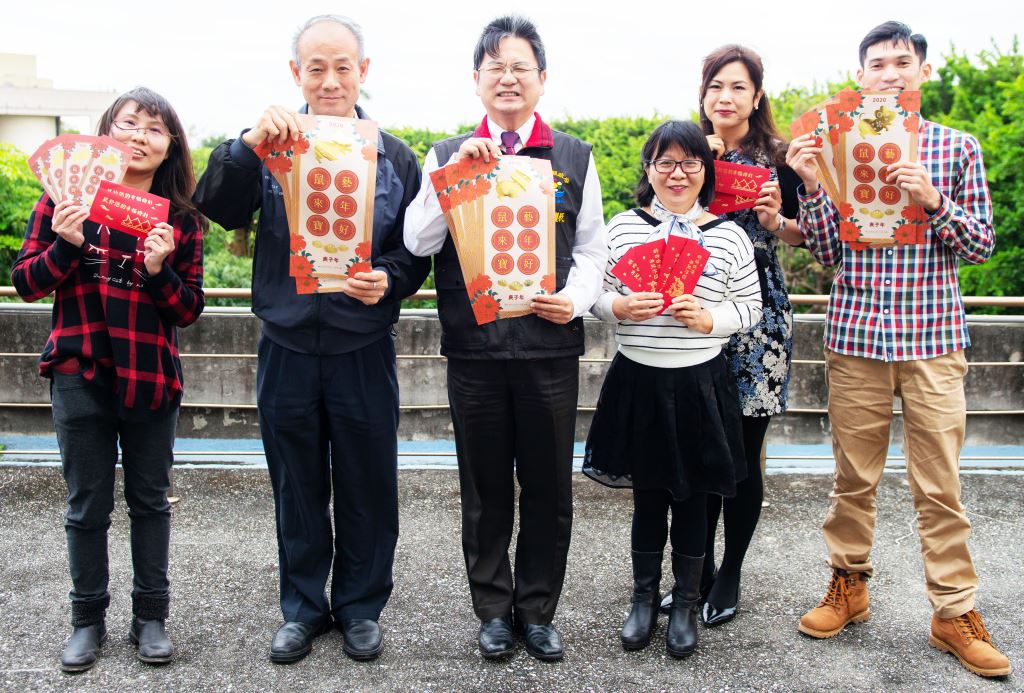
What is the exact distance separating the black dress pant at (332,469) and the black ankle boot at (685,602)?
995 millimetres

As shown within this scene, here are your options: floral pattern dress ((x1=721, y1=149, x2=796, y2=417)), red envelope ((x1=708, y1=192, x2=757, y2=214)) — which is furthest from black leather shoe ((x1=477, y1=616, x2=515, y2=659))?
red envelope ((x1=708, y1=192, x2=757, y2=214))

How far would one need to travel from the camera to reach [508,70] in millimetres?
2770

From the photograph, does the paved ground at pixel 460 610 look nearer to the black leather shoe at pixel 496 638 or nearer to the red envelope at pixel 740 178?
the black leather shoe at pixel 496 638

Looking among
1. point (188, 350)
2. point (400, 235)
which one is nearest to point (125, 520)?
point (188, 350)

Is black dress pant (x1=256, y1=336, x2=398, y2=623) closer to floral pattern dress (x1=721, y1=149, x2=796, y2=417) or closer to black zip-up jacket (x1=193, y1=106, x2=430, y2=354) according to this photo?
black zip-up jacket (x1=193, y1=106, x2=430, y2=354)

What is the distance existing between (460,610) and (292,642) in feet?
2.16

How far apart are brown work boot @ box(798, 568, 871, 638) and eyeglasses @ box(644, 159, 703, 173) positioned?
5.05 feet

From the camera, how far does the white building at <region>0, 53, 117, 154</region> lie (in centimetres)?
2578

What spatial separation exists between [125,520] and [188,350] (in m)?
1.49

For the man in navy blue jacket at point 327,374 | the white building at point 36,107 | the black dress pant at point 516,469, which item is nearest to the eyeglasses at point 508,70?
the man in navy blue jacket at point 327,374

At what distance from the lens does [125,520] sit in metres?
4.04

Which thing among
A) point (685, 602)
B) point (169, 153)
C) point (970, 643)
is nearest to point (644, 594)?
point (685, 602)

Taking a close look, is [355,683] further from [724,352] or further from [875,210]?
[875,210]

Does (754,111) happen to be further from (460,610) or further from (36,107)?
(36,107)
